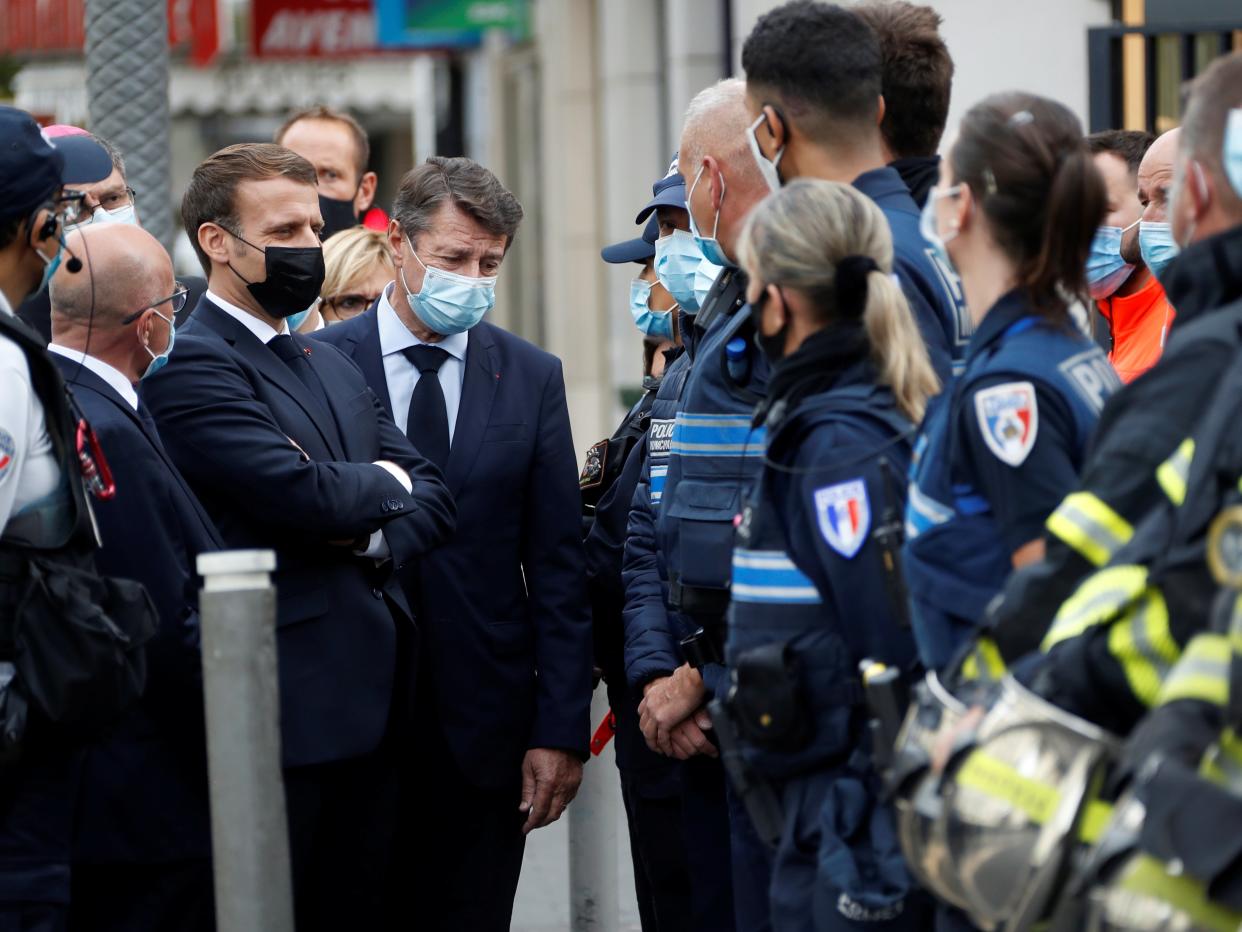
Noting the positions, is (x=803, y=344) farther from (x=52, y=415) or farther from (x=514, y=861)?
(x=514, y=861)

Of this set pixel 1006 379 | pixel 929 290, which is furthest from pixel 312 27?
pixel 1006 379

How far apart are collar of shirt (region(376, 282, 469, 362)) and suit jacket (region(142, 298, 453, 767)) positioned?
509 mm

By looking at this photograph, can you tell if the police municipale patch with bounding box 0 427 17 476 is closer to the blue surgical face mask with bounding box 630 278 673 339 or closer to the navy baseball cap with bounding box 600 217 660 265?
the navy baseball cap with bounding box 600 217 660 265

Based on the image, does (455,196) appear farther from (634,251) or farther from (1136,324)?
(1136,324)

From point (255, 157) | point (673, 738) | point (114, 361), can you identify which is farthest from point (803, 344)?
point (255, 157)

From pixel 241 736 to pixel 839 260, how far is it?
1359mm

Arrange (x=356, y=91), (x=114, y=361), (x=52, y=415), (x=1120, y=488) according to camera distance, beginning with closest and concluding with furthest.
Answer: (x=1120, y=488)
(x=52, y=415)
(x=114, y=361)
(x=356, y=91)

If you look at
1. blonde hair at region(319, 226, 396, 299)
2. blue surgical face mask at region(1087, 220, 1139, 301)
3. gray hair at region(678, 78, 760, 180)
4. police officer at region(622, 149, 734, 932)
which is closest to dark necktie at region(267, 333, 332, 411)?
police officer at region(622, 149, 734, 932)

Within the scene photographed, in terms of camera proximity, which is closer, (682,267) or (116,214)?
(682,267)

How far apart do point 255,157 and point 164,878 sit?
5.81 ft

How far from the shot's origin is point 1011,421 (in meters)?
2.87

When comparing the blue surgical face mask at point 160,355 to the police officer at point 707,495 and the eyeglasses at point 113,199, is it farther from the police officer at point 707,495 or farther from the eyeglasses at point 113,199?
the eyeglasses at point 113,199

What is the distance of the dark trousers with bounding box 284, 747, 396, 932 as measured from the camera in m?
4.40

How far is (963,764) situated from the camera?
2455 millimetres
